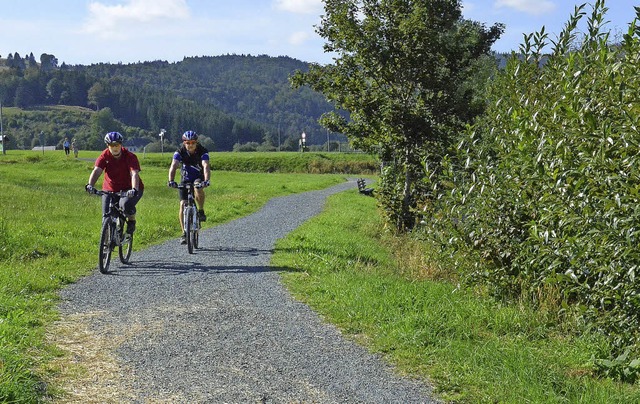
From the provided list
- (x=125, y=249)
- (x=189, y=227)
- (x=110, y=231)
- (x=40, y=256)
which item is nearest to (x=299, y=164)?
(x=189, y=227)

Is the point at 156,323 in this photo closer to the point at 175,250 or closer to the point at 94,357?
the point at 94,357

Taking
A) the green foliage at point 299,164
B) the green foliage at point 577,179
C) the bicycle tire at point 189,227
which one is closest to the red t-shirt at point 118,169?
the bicycle tire at point 189,227

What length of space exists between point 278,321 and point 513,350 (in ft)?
8.80

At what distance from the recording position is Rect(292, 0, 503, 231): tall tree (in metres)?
16.7

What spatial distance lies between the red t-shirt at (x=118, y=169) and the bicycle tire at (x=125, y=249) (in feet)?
3.18

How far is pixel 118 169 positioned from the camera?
34.8 feet

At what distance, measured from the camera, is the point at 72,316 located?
7.58 metres

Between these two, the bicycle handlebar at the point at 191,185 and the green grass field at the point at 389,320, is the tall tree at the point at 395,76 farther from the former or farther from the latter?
the bicycle handlebar at the point at 191,185

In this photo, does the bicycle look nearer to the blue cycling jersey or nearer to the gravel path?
the gravel path

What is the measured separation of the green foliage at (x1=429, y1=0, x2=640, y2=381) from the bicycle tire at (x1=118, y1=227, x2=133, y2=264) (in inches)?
224

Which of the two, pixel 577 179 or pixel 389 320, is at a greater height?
pixel 577 179

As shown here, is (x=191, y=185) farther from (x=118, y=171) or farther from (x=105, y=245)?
(x=105, y=245)

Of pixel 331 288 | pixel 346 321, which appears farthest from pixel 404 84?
pixel 346 321

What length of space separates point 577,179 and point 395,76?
11.9 metres
